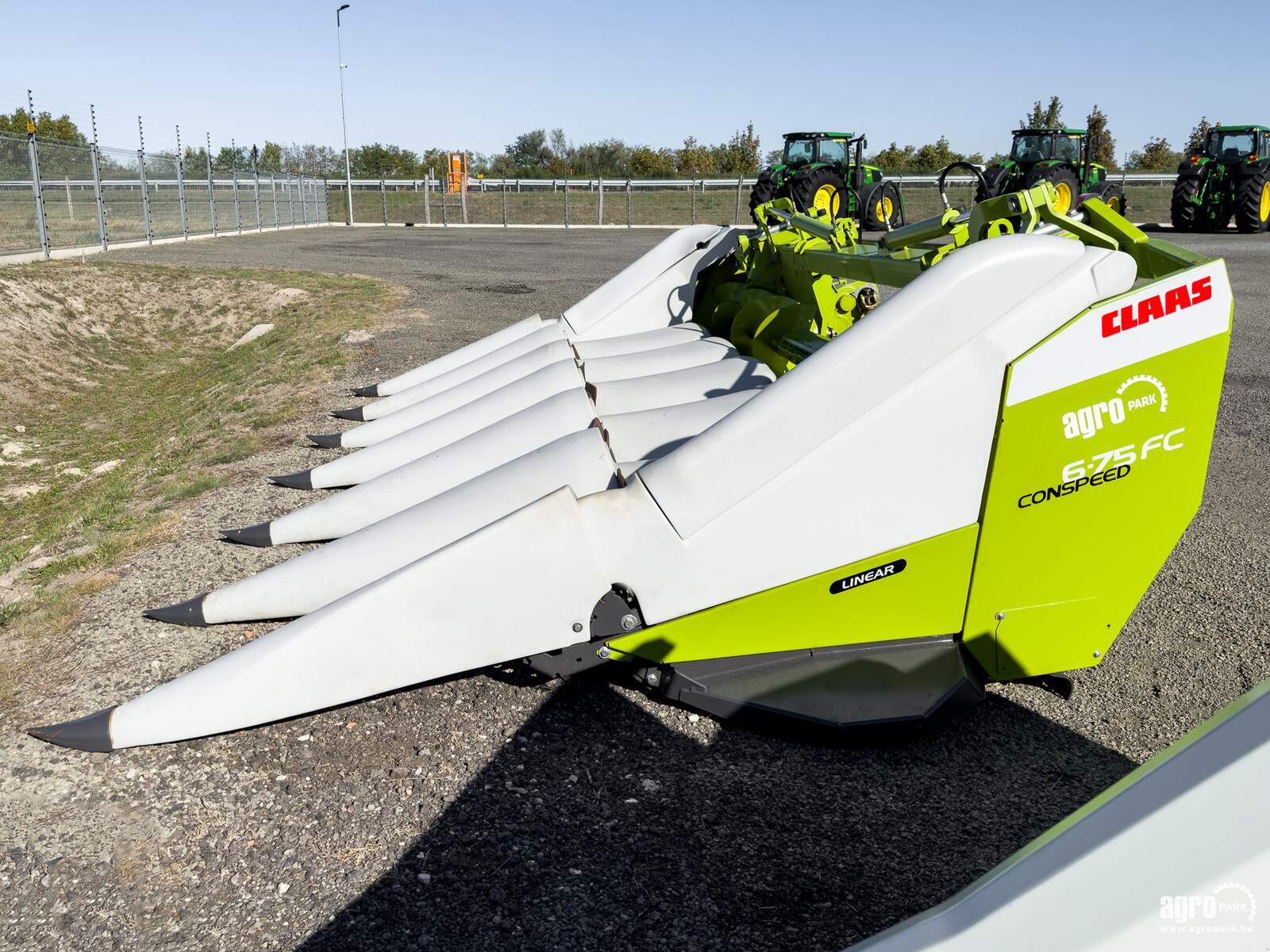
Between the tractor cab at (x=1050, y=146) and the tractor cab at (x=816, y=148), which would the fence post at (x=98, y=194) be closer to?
the tractor cab at (x=816, y=148)

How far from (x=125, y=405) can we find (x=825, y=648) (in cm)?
951

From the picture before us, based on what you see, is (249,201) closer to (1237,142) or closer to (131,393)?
(131,393)

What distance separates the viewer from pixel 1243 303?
12.7 metres

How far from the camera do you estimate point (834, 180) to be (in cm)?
2167

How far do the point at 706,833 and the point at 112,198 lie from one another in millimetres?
20362

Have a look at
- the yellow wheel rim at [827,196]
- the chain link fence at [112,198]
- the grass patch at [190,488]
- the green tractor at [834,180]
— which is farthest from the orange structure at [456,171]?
the grass patch at [190,488]

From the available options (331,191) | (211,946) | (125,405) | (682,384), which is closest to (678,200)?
(331,191)

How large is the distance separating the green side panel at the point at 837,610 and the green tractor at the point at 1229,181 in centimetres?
2325

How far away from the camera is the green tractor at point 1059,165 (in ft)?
68.4

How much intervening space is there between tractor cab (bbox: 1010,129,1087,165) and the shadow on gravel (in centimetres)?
2075

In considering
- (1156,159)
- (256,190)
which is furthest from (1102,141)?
(256,190)

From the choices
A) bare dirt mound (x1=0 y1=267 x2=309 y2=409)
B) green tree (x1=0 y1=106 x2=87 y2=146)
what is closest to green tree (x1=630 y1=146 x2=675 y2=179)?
green tree (x1=0 y1=106 x2=87 y2=146)

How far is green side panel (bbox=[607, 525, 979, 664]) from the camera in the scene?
9.63 ft

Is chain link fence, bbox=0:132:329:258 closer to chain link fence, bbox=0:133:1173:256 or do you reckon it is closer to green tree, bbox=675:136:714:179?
chain link fence, bbox=0:133:1173:256
